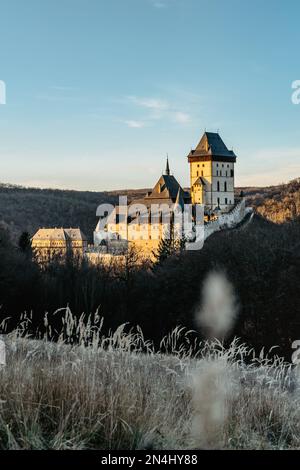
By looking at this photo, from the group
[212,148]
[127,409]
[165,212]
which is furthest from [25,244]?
[212,148]

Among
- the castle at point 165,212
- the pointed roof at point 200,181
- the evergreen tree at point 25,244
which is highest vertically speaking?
the pointed roof at point 200,181

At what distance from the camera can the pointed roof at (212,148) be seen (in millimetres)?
110062

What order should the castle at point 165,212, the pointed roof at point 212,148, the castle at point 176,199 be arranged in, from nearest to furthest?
the castle at point 165,212 → the castle at point 176,199 → the pointed roof at point 212,148

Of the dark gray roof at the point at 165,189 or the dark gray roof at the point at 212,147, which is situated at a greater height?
the dark gray roof at the point at 212,147

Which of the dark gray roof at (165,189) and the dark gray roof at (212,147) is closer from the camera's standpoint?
the dark gray roof at (165,189)

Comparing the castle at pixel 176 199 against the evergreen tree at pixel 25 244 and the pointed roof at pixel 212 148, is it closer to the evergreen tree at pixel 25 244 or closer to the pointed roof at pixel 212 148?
the pointed roof at pixel 212 148

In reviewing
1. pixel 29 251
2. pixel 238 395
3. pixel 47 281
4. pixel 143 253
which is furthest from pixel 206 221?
pixel 238 395

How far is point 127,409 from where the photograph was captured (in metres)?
4.66

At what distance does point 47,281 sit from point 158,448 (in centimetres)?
3478

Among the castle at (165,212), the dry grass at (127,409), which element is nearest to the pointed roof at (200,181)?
the castle at (165,212)

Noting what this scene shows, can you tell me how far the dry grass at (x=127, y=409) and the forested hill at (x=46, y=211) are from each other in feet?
437

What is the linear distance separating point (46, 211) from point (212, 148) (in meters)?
71.7

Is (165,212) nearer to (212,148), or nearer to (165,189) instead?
(165,189)
